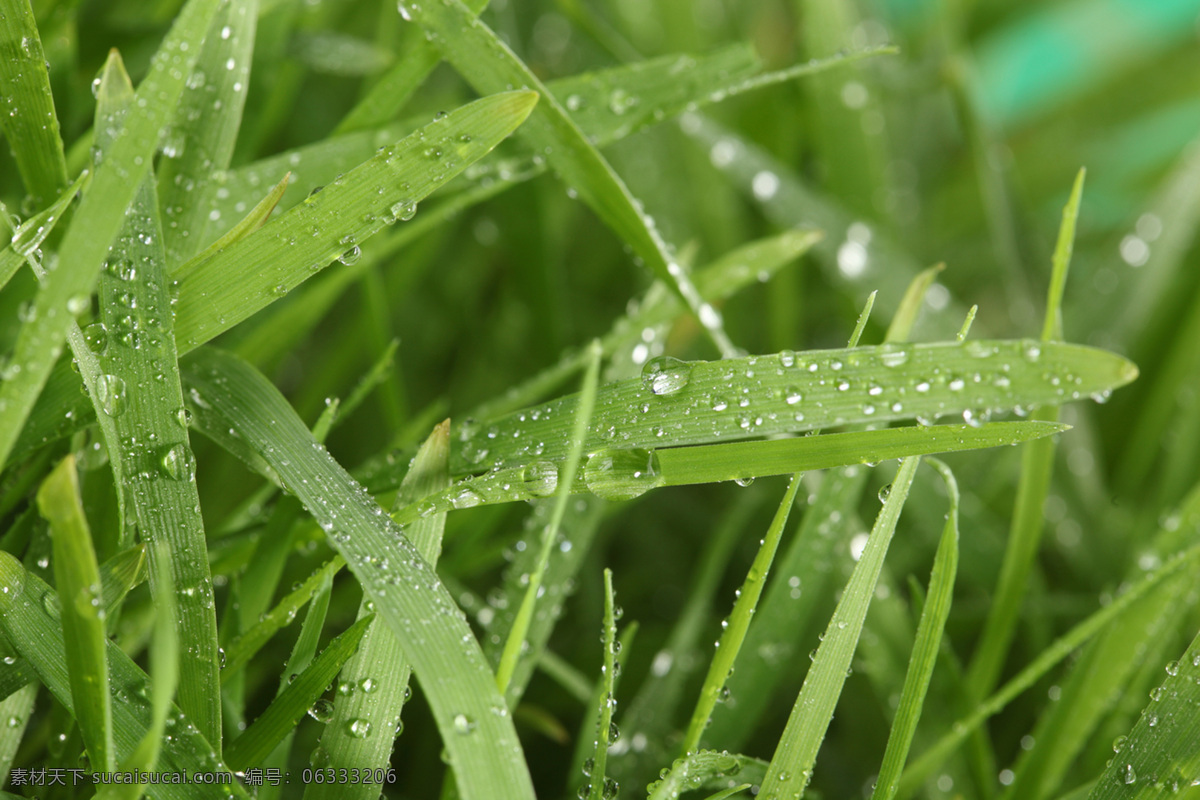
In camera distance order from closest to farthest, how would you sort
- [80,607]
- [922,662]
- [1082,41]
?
[80,607] → [922,662] → [1082,41]

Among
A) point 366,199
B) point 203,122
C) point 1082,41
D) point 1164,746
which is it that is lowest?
point 1164,746

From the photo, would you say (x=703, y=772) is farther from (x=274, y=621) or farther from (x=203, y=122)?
(x=203, y=122)

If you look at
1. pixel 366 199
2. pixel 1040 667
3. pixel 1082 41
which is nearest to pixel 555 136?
pixel 366 199

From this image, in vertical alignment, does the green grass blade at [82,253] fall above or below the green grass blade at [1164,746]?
above

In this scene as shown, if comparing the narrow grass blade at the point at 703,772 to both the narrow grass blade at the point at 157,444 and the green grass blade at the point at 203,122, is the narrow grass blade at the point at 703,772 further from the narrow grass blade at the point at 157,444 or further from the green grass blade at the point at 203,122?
the green grass blade at the point at 203,122

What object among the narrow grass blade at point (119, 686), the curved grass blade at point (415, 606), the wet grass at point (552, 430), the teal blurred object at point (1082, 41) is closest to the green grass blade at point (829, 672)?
the wet grass at point (552, 430)

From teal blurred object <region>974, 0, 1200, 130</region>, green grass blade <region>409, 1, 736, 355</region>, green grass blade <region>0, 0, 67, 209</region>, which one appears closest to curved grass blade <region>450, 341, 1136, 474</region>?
green grass blade <region>409, 1, 736, 355</region>

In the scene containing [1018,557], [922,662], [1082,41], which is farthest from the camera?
[1082,41]
